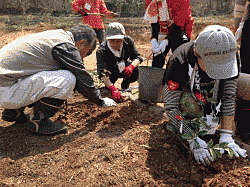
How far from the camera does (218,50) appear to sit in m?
1.75

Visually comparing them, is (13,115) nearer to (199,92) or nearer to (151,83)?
(151,83)

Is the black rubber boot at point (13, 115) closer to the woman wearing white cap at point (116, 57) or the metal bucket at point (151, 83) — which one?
the woman wearing white cap at point (116, 57)

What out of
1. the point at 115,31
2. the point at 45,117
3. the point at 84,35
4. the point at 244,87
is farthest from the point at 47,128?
the point at 244,87

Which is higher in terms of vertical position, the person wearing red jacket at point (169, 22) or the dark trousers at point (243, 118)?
the person wearing red jacket at point (169, 22)

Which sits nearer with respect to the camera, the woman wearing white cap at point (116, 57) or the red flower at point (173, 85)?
the red flower at point (173, 85)

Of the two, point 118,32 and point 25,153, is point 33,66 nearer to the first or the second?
point 25,153

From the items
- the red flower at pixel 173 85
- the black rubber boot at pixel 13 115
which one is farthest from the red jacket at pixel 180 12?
the black rubber boot at pixel 13 115

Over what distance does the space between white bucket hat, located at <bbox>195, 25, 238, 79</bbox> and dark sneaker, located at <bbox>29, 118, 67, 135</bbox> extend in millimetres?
1560

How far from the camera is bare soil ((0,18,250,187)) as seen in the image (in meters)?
2.01

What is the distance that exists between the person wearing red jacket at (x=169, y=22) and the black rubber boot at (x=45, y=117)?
1.55 meters

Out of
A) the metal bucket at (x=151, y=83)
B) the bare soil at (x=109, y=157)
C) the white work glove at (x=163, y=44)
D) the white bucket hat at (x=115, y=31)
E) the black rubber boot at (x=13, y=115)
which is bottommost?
the bare soil at (x=109, y=157)

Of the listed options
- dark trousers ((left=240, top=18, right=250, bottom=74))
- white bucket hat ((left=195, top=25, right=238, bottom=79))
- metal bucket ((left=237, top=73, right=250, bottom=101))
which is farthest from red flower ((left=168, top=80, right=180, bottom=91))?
dark trousers ((left=240, top=18, right=250, bottom=74))

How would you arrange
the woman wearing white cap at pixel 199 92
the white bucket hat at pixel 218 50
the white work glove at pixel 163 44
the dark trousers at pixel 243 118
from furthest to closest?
the white work glove at pixel 163 44 < the dark trousers at pixel 243 118 < the woman wearing white cap at pixel 199 92 < the white bucket hat at pixel 218 50

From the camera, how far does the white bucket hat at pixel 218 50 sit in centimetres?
174
